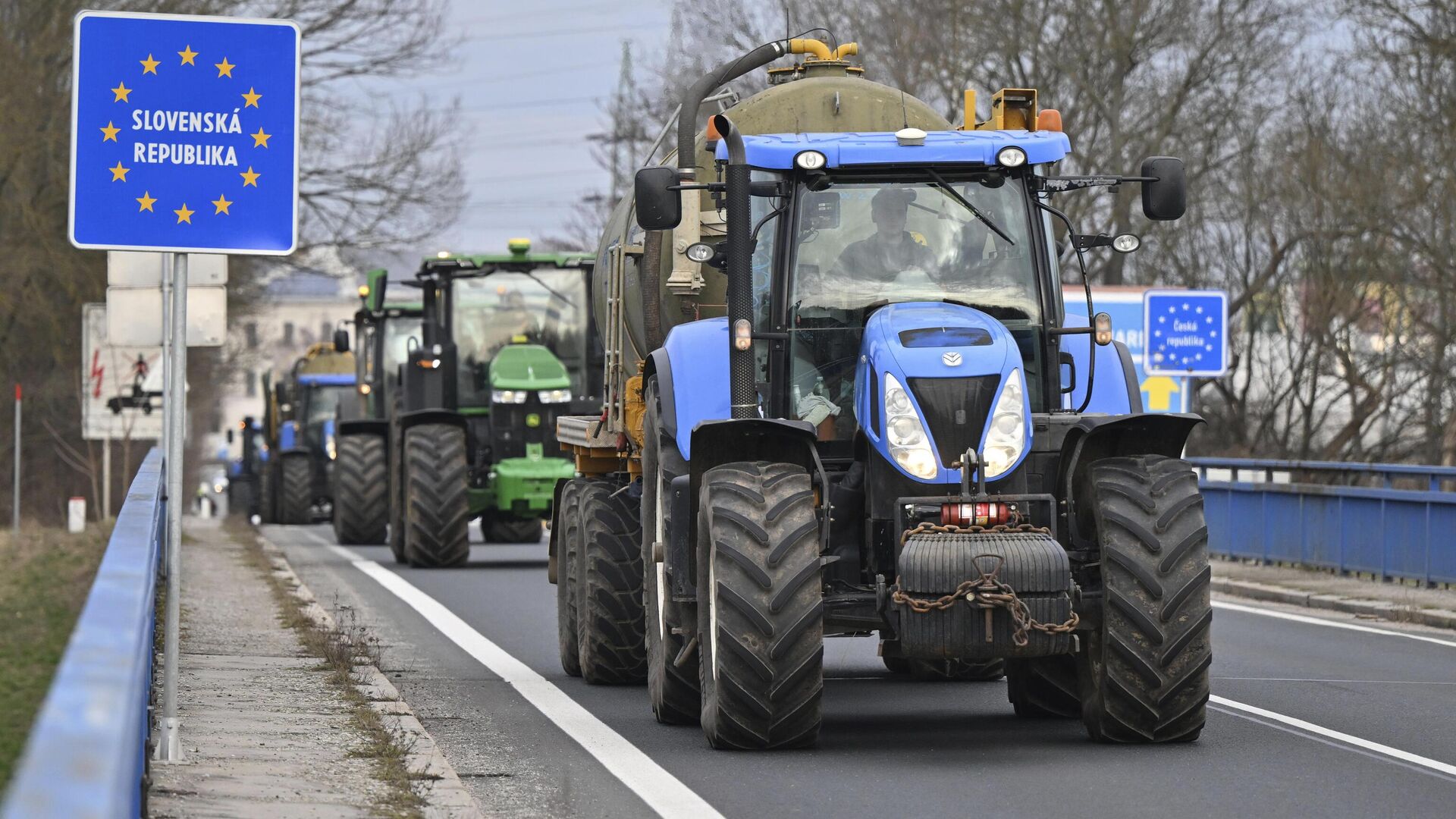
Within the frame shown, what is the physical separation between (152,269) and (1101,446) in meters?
9.03

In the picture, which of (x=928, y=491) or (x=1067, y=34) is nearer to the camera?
(x=928, y=491)

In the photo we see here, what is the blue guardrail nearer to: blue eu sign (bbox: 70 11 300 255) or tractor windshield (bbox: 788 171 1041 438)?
blue eu sign (bbox: 70 11 300 255)

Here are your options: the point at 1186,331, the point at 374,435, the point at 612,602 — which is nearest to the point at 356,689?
the point at 612,602

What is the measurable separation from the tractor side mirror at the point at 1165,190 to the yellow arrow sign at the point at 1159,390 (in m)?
20.1

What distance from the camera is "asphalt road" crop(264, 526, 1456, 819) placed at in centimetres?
815

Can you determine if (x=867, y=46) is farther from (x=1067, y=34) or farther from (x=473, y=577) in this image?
(x=473, y=577)

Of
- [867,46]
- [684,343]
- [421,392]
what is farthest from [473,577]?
[867,46]

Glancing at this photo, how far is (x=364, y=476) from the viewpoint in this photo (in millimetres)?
27312

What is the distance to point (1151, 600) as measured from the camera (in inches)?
356

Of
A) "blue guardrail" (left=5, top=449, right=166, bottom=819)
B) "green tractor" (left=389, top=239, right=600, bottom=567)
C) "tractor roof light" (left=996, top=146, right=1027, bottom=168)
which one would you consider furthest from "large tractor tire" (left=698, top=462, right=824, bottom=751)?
"green tractor" (left=389, top=239, right=600, bottom=567)

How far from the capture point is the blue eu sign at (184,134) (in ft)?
29.8

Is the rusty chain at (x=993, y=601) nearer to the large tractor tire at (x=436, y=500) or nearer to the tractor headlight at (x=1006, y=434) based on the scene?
the tractor headlight at (x=1006, y=434)

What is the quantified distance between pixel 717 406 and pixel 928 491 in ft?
3.98

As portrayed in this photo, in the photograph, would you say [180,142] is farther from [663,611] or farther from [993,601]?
[993,601]
